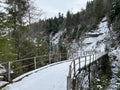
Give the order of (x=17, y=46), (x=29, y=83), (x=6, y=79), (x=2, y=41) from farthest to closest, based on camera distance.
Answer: (x=17, y=46) → (x=2, y=41) → (x=6, y=79) → (x=29, y=83)

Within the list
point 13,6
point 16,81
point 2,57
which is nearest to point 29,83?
point 16,81

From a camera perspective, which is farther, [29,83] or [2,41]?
[2,41]

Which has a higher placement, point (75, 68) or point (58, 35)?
point (58, 35)

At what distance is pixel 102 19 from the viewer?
92750 mm

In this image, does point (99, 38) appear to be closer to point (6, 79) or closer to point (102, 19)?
point (102, 19)

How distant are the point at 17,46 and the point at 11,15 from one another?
Result: 8.42 ft

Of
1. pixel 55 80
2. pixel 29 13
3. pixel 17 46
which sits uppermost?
pixel 29 13

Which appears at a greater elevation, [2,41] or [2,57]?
[2,41]

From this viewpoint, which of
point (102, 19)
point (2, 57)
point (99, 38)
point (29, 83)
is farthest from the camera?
point (102, 19)

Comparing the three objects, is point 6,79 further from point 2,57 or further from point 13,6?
point 13,6

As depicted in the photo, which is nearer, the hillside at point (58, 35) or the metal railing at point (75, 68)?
the metal railing at point (75, 68)

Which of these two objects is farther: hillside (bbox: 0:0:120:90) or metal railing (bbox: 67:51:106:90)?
hillside (bbox: 0:0:120:90)

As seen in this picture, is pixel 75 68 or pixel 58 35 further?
pixel 58 35

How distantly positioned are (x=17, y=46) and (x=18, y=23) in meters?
2.00
